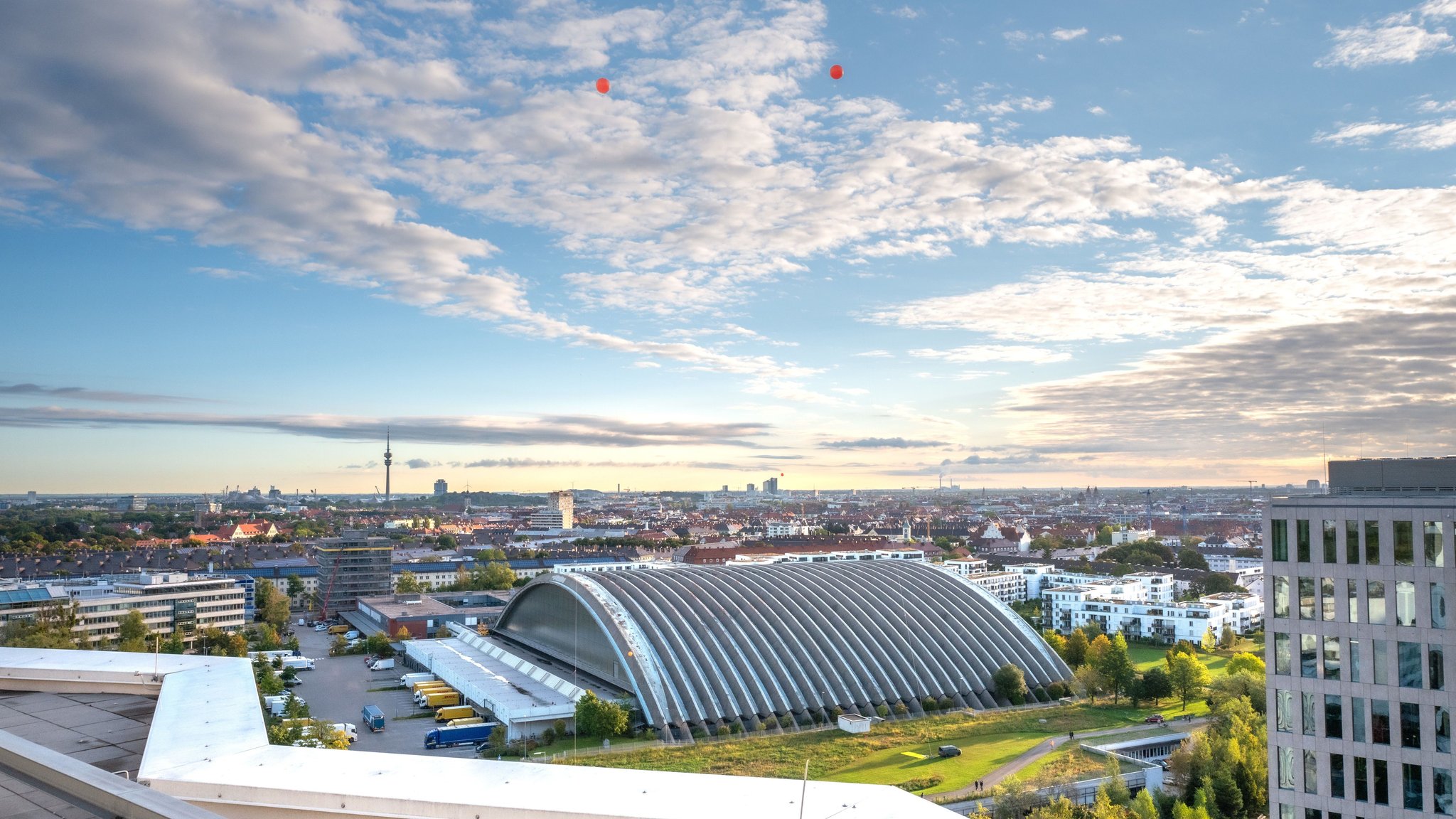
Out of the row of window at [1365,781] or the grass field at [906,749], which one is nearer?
the row of window at [1365,781]

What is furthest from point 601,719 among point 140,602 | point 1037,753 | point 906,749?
point 140,602

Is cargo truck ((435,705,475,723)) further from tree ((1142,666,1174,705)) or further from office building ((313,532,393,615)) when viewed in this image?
office building ((313,532,393,615))

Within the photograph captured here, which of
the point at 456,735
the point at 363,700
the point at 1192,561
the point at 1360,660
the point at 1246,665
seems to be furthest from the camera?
the point at 1192,561

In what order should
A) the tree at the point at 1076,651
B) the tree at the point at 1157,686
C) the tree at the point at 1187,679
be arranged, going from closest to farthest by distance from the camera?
the tree at the point at 1157,686 → the tree at the point at 1187,679 → the tree at the point at 1076,651

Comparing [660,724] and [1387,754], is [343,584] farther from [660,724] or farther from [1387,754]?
[1387,754]

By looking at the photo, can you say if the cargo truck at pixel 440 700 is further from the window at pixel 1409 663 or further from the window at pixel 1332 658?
the window at pixel 1409 663

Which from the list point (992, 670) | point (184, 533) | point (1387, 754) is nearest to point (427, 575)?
point (184, 533)

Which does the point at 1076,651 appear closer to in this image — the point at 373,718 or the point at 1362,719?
the point at 1362,719

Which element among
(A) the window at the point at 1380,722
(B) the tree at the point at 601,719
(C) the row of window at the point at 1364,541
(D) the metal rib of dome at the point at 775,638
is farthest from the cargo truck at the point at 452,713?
(A) the window at the point at 1380,722
